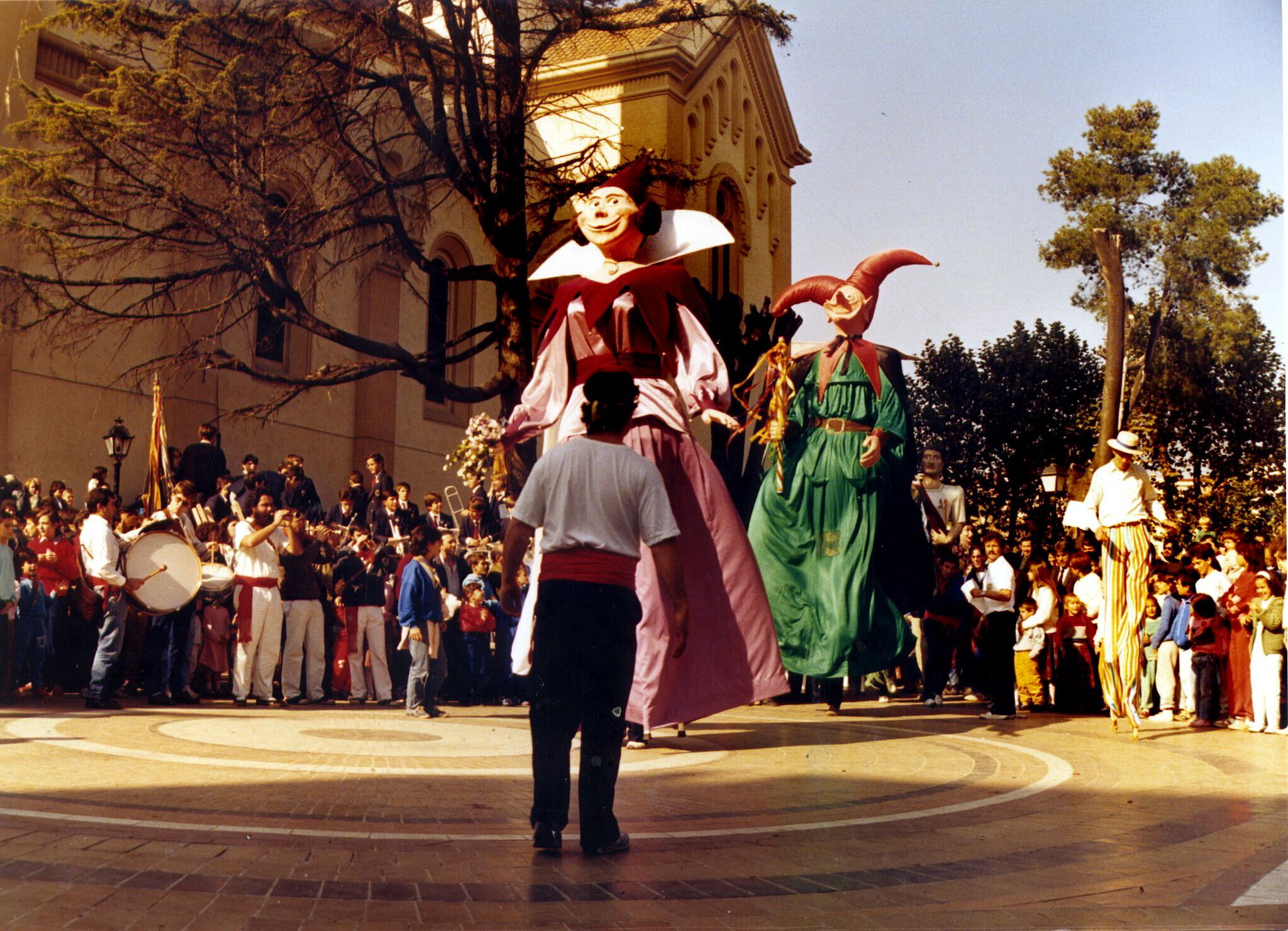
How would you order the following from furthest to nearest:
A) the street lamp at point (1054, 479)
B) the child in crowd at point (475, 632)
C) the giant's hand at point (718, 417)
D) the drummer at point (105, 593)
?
the child in crowd at point (475, 632) → the street lamp at point (1054, 479) → the drummer at point (105, 593) → the giant's hand at point (718, 417)

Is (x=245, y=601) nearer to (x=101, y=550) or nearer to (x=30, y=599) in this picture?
(x=30, y=599)

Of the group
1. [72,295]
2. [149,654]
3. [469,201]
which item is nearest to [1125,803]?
[469,201]

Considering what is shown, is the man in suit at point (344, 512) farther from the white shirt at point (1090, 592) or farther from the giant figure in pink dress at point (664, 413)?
the white shirt at point (1090, 592)

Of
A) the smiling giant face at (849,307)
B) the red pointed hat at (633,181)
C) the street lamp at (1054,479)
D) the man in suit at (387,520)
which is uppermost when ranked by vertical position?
the red pointed hat at (633,181)

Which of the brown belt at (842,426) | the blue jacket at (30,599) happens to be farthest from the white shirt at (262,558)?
the brown belt at (842,426)

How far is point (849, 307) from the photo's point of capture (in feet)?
23.2

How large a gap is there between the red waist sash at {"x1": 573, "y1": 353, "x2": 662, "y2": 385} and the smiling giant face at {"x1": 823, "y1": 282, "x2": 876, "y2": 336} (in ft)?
4.93

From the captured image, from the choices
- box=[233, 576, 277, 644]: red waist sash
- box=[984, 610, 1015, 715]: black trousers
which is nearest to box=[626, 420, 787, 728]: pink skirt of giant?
box=[984, 610, 1015, 715]: black trousers

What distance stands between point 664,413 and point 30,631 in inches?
215

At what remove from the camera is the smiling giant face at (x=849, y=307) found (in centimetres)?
705

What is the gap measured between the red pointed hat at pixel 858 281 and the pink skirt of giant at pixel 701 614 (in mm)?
1162

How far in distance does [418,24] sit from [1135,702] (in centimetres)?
648

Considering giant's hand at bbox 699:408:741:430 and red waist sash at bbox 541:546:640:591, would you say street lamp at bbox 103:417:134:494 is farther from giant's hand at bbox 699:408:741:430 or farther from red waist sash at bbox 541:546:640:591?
red waist sash at bbox 541:546:640:591

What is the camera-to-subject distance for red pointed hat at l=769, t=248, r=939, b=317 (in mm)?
6719
